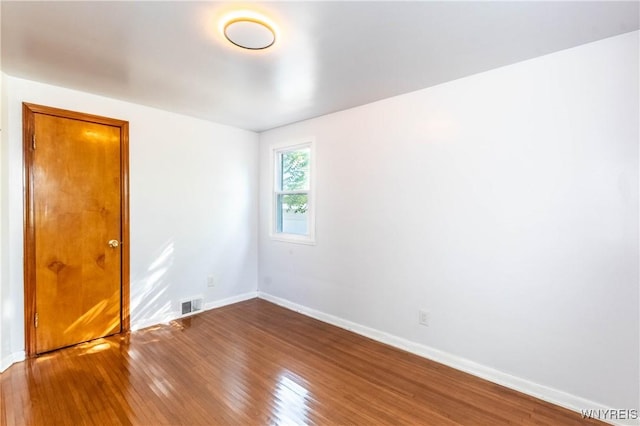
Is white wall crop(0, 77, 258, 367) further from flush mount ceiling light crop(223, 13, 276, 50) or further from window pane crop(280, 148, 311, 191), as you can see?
flush mount ceiling light crop(223, 13, 276, 50)

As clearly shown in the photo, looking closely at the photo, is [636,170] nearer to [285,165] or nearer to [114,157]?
[285,165]

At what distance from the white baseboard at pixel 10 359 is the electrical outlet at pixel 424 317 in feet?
11.5

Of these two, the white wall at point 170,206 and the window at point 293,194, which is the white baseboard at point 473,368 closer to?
the window at point 293,194

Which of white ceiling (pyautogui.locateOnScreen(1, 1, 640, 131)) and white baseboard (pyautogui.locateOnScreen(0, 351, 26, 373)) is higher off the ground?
white ceiling (pyautogui.locateOnScreen(1, 1, 640, 131))

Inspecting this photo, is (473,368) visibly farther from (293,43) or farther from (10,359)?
(10,359)

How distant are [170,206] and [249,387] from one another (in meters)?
2.28

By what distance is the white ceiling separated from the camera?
1685mm

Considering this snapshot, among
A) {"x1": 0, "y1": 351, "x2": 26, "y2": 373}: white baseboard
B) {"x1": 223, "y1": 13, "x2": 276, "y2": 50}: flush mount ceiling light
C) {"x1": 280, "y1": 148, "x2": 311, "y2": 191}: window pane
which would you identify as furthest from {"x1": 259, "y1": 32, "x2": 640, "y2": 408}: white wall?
{"x1": 0, "y1": 351, "x2": 26, "y2": 373}: white baseboard

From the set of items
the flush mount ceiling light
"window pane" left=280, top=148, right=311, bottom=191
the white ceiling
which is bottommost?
"window pane" left=280, top=148, right=311, bottom=191

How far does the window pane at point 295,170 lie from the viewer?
400 cm

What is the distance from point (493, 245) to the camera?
7.95 ft

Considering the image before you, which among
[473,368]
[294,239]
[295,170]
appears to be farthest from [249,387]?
[295,170]

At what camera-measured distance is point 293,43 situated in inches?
79.7

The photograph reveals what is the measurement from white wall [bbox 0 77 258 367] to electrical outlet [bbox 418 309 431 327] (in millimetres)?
2559
